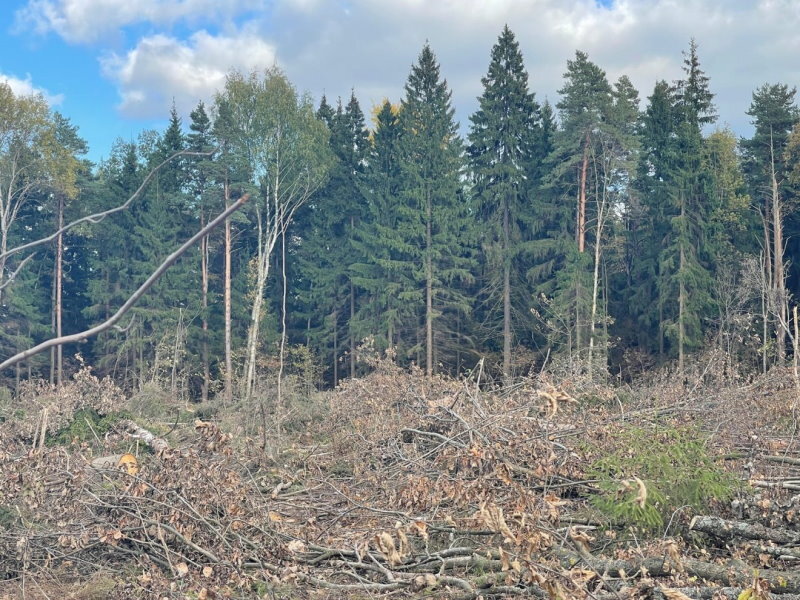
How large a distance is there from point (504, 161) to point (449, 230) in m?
3.39

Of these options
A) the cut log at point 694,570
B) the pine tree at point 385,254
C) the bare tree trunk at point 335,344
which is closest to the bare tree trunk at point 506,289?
the pine tree at point 385,254

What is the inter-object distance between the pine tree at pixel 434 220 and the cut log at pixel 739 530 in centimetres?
2022

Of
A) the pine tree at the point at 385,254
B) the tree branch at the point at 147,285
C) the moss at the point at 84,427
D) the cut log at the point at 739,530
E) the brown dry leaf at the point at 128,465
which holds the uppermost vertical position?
the pine tree at the point at 385,254

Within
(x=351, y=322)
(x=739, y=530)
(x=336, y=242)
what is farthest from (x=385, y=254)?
(x=739, y=530)

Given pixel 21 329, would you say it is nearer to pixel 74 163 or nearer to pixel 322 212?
pixel 74 163

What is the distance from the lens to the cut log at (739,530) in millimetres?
4512

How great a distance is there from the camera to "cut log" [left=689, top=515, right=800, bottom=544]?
451cm

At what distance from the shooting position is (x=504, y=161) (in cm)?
2634

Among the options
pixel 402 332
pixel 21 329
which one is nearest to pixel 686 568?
pixel 402 332

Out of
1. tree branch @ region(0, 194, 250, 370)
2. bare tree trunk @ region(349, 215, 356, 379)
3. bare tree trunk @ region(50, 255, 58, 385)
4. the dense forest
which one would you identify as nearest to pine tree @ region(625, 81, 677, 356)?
the dense forest

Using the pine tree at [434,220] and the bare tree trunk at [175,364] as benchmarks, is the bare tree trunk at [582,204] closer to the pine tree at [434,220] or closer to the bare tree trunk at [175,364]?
the pine tree at [434,220]

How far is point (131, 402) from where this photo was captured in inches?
559

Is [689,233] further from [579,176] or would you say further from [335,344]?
[335,344]

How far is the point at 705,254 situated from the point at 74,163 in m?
25.0
